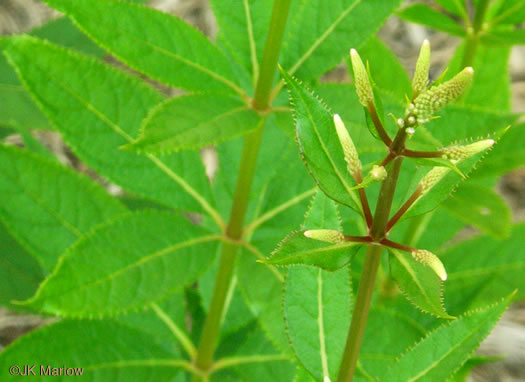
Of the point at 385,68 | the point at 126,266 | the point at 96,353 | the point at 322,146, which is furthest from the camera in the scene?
the point at 385,68

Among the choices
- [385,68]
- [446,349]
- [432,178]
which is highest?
[385,68]

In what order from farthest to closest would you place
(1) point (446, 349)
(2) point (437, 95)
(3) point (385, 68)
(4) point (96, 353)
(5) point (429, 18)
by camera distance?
(3) point (385, 68), (5) point (429, 18), (4) point (96, 353), (1) point (446, 349), (2) point (437, 95)

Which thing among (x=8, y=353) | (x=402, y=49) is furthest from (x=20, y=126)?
(x=402, y=49)

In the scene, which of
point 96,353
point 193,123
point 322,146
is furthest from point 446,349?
point 96,353

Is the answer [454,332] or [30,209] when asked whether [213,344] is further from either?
[454,332]

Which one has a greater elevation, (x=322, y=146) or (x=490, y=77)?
(x=490, y=77)

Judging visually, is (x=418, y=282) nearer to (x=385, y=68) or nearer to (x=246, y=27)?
(x=246, y=27)
